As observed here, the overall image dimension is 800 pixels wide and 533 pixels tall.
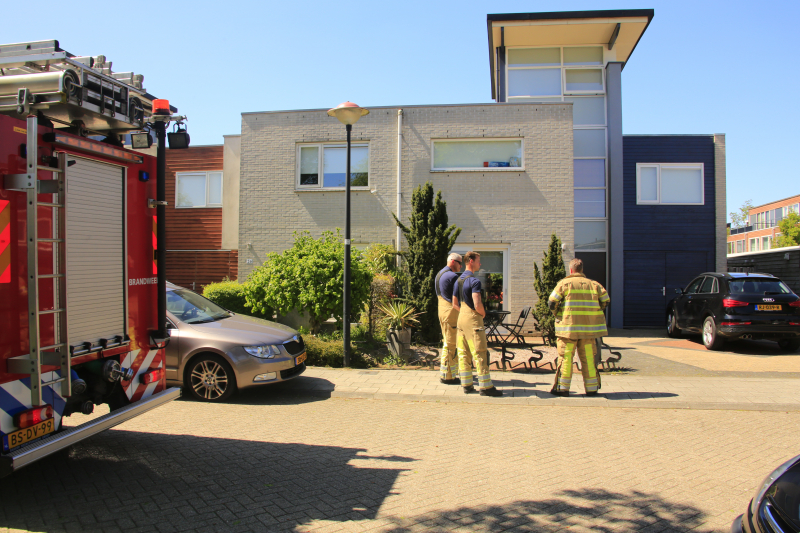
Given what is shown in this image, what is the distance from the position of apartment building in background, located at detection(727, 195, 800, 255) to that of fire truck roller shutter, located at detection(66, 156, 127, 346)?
78572mm

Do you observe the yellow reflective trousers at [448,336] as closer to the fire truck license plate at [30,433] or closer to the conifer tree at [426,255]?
the conifer tree at [426,255]

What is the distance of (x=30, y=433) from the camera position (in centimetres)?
362

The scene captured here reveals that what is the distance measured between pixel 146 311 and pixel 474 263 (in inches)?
170

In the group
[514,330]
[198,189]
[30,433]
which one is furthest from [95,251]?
[198,189]

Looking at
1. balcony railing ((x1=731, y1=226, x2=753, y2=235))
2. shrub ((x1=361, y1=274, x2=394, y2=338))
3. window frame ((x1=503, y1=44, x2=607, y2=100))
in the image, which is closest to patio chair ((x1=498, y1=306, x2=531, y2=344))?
shrub ((x1=361, y1=274, x2=394, y2=338))

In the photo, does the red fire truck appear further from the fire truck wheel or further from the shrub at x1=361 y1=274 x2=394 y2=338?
the shrub at x1=361 y1=274 x2=394 y2=338

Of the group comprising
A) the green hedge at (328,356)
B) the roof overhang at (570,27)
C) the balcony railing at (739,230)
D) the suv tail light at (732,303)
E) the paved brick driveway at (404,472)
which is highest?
the roof overhang at (570,27)

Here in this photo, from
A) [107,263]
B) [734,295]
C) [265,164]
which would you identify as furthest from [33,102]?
[734,295]

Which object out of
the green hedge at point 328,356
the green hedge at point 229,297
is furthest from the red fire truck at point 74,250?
the green hedge at point 229,297

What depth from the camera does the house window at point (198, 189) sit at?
643 inches

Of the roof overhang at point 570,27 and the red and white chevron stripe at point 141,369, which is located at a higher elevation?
the roof overhang at point 570,27

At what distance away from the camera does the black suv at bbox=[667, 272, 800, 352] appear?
1083 centimetres

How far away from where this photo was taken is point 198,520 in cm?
364

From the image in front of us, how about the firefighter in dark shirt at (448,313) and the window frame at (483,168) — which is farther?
the window frame at (483,168)
